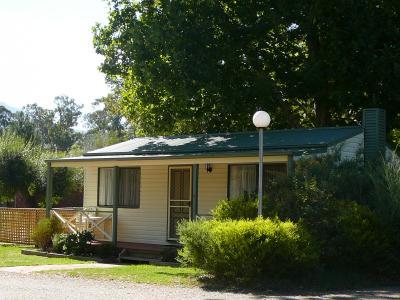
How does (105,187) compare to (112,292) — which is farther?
(105,187)

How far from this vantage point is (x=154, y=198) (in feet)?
67.2

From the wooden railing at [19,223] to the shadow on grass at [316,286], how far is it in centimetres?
1190

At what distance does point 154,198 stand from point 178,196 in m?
0.93

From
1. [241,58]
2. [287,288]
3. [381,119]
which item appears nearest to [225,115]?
[241,58]

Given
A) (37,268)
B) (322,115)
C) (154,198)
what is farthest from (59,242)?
(322,115)

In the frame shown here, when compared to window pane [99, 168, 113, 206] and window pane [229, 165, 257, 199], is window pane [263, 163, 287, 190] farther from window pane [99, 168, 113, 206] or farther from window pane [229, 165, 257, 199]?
window pane [99, 168, 113, 206]

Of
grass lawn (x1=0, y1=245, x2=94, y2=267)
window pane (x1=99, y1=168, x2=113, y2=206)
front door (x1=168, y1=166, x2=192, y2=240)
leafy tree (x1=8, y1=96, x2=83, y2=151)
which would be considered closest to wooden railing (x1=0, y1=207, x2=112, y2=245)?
window pane (x1=99, y1=168, x2=113, y2=206)

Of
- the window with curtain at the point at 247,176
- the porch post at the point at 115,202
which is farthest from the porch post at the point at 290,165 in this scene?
the porch post at the point at 115,202

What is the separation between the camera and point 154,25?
2139cm

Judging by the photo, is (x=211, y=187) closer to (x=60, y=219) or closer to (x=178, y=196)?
(x=178, y=196)

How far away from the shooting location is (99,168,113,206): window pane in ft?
71.3

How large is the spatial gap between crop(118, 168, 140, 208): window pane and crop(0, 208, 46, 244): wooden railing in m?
3.52

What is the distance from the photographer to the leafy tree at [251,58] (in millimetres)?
21625

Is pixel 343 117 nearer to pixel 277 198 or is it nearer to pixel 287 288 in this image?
pixel 277 198
